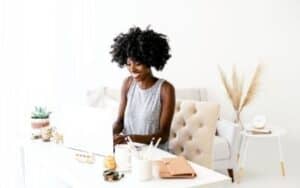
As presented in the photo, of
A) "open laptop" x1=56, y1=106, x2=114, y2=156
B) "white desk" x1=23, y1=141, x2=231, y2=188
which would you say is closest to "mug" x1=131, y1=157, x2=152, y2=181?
"white desk" x1=23, y1=141, x2=231, y2=188

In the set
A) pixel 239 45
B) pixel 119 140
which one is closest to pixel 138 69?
pixel 119 140

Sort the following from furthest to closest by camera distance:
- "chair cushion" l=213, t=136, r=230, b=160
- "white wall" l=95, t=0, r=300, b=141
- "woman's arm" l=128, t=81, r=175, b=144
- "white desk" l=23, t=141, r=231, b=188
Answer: "white wall" l=95, t=0, r=300, b=141 → "chair cushion" l=213, t=136, r=230, b=160 → "woman's arm" l=128, t=81, r=175, b=144 → "white desk" l=23, t=141, r=231, b=188

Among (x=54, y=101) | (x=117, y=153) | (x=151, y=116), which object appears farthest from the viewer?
(x=54, y=101)

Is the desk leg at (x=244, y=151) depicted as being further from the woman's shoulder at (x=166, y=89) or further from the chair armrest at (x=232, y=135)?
the woman's shoulder at (x=166, y=89)

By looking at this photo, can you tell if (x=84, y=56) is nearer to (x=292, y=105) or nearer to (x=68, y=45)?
(x=68, y=45)

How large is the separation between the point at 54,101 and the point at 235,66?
6.21 feet

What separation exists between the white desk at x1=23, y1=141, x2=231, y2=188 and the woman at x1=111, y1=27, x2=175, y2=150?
8.9 inches

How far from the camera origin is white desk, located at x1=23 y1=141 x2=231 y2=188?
147 centimetres

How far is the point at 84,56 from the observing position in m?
3.62

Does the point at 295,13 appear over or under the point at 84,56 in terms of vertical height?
over

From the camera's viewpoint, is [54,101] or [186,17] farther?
[186,17]

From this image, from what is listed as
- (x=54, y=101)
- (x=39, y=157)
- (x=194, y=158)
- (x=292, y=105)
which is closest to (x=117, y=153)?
(x=39, y=157)

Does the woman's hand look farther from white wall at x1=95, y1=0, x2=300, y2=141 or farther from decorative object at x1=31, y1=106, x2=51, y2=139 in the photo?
white wall at x1=95, y1=0, x2=300, y2=141

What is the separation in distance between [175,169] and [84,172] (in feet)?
1.22
